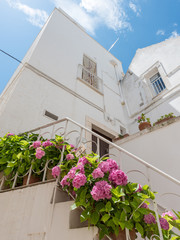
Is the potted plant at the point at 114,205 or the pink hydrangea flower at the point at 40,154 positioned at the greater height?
the pink hydrangea flower at the point at 40,154

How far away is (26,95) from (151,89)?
17.3ft

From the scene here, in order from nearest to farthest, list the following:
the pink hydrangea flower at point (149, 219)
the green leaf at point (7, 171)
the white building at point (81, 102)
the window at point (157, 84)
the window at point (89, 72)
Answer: the pink hydrangea flower at point (149, 219)
the white building at point (81, 102)
the green leaf at point (7, 171)
the window at point (89, 72)
the window at point (157, 84)

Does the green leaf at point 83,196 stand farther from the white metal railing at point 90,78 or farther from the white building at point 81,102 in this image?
the white metal railing at point 90,78

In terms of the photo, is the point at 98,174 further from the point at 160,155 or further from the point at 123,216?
the point at 160,155

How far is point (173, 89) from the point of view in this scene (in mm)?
6059

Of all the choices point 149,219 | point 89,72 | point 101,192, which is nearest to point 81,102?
point 89,72

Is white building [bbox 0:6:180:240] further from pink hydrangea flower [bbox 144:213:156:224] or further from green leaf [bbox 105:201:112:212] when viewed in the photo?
pink hydrangea flower [bbox 144:213:156:224]

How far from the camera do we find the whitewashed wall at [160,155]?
124 inches

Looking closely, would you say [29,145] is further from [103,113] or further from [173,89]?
[173,89]

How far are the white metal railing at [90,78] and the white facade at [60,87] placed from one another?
57mm

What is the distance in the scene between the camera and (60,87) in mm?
5242

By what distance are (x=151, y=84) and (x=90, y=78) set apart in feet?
9.00

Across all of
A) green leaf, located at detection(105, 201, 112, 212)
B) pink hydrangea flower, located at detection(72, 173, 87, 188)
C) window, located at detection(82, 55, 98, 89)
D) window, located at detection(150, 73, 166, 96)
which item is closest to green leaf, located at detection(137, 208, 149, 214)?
green leaf, located at detection(105, 201, 112, 212)

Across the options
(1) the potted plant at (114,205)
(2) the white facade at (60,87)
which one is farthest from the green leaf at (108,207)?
(2) the white facade at (60,87)
